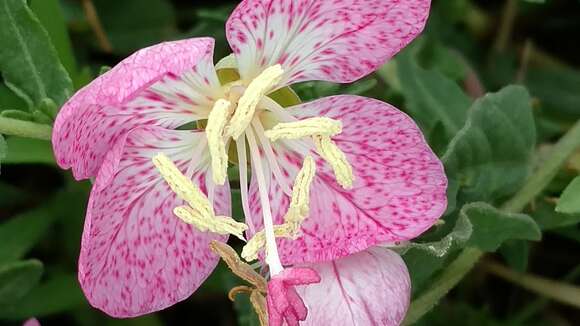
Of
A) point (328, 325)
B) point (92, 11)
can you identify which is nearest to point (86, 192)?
point (92, 11)

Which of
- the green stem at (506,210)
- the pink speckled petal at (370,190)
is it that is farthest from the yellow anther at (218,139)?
the green stem at (506,210)

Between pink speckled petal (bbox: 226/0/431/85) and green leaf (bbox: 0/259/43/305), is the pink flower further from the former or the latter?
green leaf (bbox: 0/259/43/305)

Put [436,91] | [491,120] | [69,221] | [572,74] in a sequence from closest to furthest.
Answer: [491,120] < [436,91] < [69,221] < [572,74]

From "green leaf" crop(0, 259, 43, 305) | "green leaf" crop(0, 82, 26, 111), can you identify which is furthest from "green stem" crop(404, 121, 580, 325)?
"green leaf" crop(0, 82, 26, 111)

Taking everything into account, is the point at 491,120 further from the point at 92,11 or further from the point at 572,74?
the point at 92,11

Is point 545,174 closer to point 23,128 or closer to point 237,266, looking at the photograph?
point 237,266

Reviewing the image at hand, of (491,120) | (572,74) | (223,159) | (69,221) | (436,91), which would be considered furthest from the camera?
(572,74)

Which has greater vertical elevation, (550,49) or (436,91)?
(436,91)
